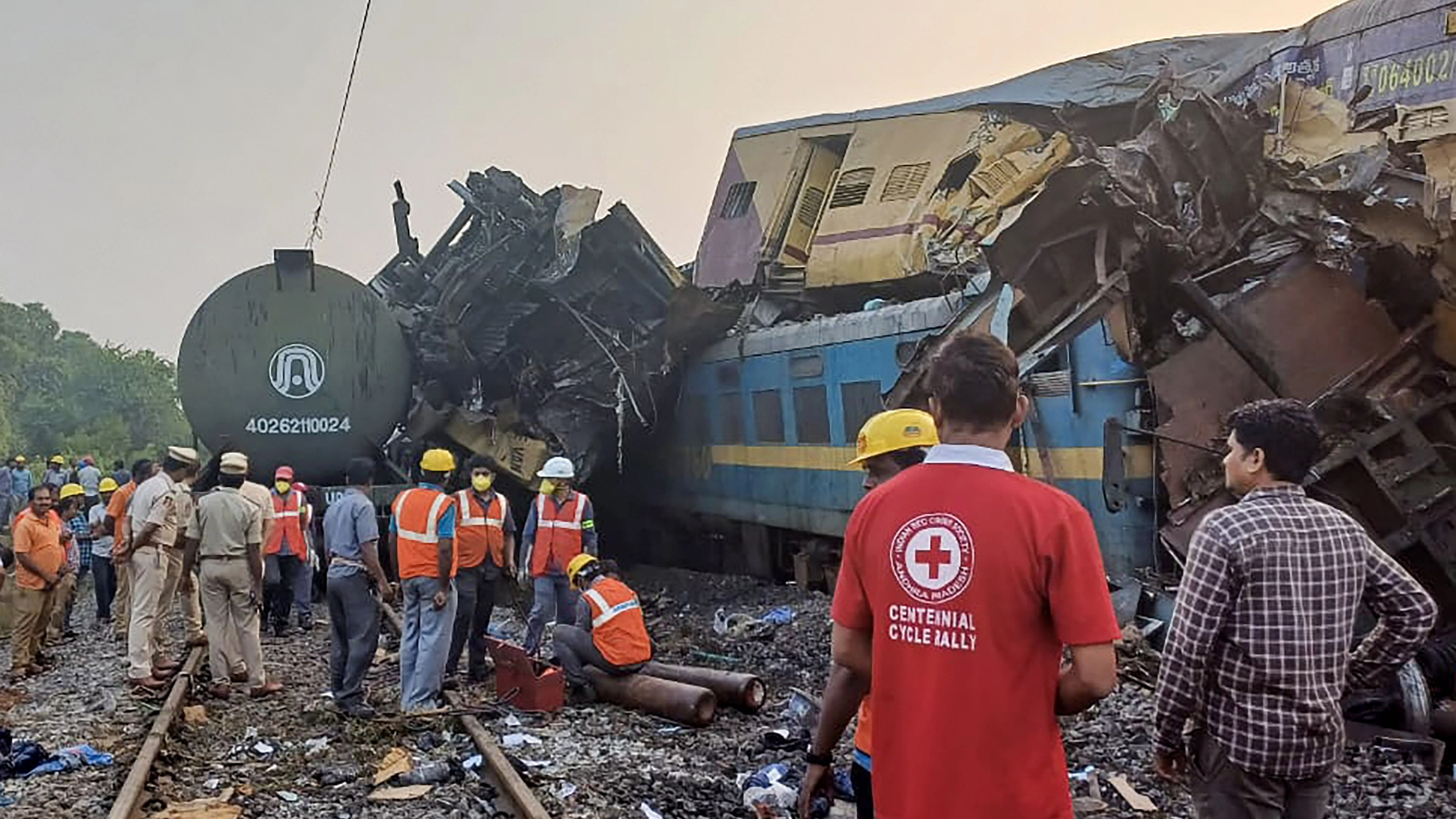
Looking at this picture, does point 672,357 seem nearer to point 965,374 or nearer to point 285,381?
point 285,381

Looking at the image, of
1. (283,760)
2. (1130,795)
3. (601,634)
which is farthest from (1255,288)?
(283,760)

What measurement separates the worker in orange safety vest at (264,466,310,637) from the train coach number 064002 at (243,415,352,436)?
64 cm

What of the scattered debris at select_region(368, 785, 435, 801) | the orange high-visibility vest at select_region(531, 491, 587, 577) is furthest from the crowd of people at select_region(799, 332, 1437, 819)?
the orange high-visibility vest at select_region(531, 491, 587, 577)

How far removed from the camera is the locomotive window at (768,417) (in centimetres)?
1270

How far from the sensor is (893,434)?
3.39 meters

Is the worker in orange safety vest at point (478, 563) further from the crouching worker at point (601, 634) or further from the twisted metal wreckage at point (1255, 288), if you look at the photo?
the twisted metal wreckage at point (1255, 288)

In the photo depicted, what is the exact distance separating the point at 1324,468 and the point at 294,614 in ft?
31.7

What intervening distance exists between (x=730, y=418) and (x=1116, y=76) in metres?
6.49

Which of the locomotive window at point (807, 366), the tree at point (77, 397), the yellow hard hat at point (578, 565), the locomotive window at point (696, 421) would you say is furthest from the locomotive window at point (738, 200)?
the tree at point (77, 397)

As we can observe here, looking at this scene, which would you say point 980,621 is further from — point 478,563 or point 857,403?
point 857,403

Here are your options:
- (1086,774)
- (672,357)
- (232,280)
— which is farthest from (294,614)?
(1086,774)

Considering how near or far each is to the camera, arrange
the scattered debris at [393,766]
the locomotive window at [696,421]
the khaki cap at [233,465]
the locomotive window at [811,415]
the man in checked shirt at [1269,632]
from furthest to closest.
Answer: the locomotive window at [696,421] < the locomotive window at [811,415] < the khaki cap at [233,465] < the scattered debris at [393,766] < the man in checked shirt at [1269,632]

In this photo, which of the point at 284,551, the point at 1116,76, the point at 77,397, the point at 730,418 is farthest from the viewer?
the point at 77,397

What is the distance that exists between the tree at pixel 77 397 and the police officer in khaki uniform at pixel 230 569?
90.4ft
